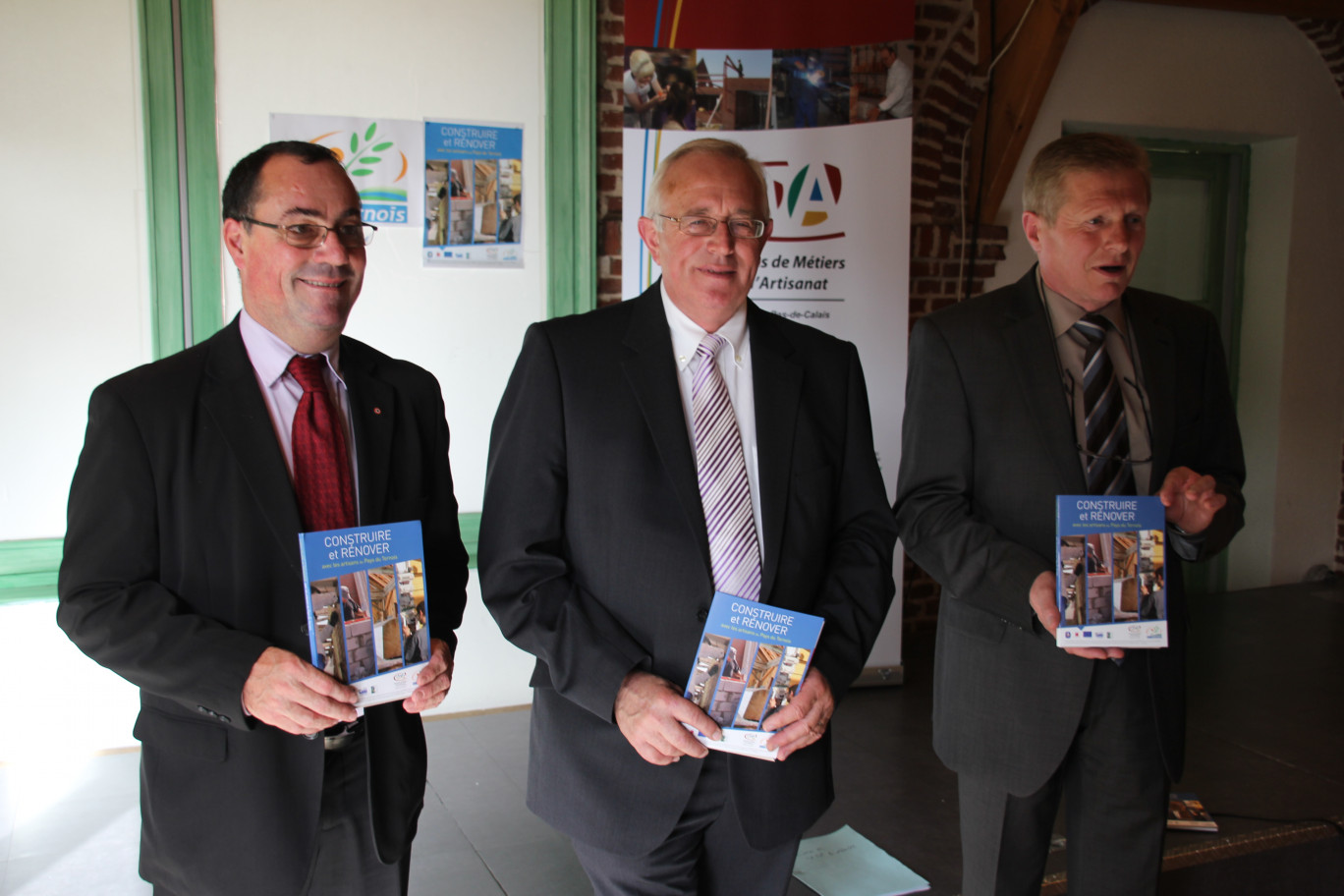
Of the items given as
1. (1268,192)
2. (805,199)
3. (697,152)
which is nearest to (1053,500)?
(697,152)

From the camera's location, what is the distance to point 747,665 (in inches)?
63.2

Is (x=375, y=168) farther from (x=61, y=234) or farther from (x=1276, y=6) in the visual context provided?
(x=1276, y=6)

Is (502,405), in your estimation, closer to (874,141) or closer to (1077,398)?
(1077,398)

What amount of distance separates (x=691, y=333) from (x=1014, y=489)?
0.85m

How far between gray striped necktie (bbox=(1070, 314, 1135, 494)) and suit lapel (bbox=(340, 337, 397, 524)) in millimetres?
1476

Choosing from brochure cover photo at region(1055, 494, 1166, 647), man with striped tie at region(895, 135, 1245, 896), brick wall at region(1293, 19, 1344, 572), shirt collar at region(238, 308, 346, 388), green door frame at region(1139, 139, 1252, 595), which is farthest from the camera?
green door frame at region(1139, 139, 1252, 595)

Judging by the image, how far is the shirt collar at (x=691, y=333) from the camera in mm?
1881

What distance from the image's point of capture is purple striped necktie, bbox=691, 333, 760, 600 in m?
1.76

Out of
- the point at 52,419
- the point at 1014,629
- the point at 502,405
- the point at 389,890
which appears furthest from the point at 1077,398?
the point at 52,419

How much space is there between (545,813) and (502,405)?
29.8 inches

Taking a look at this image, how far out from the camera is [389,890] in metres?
1.76

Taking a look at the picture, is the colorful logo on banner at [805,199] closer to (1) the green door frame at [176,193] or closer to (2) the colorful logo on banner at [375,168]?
(2) the colorful logo on banner at [375,168]

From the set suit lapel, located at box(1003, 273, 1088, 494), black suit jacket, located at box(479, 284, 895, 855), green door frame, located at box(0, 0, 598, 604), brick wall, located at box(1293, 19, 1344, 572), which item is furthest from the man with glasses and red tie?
brick wall, located at box(1293, 19, 1344, 572)

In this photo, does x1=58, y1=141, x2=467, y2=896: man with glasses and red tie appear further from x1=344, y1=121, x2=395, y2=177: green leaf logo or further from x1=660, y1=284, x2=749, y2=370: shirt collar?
x1=344, y1=121, x2=395, y2=177: green leaf logo
